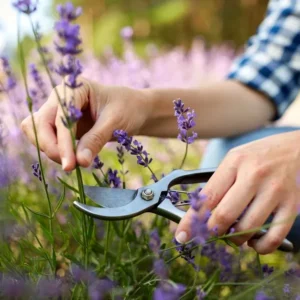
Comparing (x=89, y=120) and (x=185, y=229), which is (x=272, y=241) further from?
(x=89, y=120)

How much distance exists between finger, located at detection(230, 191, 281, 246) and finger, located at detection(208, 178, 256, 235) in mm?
15

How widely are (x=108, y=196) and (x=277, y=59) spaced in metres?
1.01

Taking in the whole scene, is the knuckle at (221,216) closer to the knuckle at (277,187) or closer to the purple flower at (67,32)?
the knuckle at (277,187)

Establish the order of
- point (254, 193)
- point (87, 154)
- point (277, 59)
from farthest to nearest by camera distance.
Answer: point (277, 59) → point (254, 193) → point (87, 154)

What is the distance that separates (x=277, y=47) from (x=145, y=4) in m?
2.89

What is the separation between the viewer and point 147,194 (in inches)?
33.9

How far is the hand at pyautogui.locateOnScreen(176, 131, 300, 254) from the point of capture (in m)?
0.84

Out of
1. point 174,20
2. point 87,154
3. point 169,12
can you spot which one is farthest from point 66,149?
point 174,20


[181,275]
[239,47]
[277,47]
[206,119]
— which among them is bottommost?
[239,47]

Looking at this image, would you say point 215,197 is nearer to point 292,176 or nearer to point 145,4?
point 292,176

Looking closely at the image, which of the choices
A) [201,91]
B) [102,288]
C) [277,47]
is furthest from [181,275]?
[277,47]

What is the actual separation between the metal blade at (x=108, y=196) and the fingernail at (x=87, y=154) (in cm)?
8

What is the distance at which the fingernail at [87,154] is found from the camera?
2.51 feet

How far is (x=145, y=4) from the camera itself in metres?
4.39
